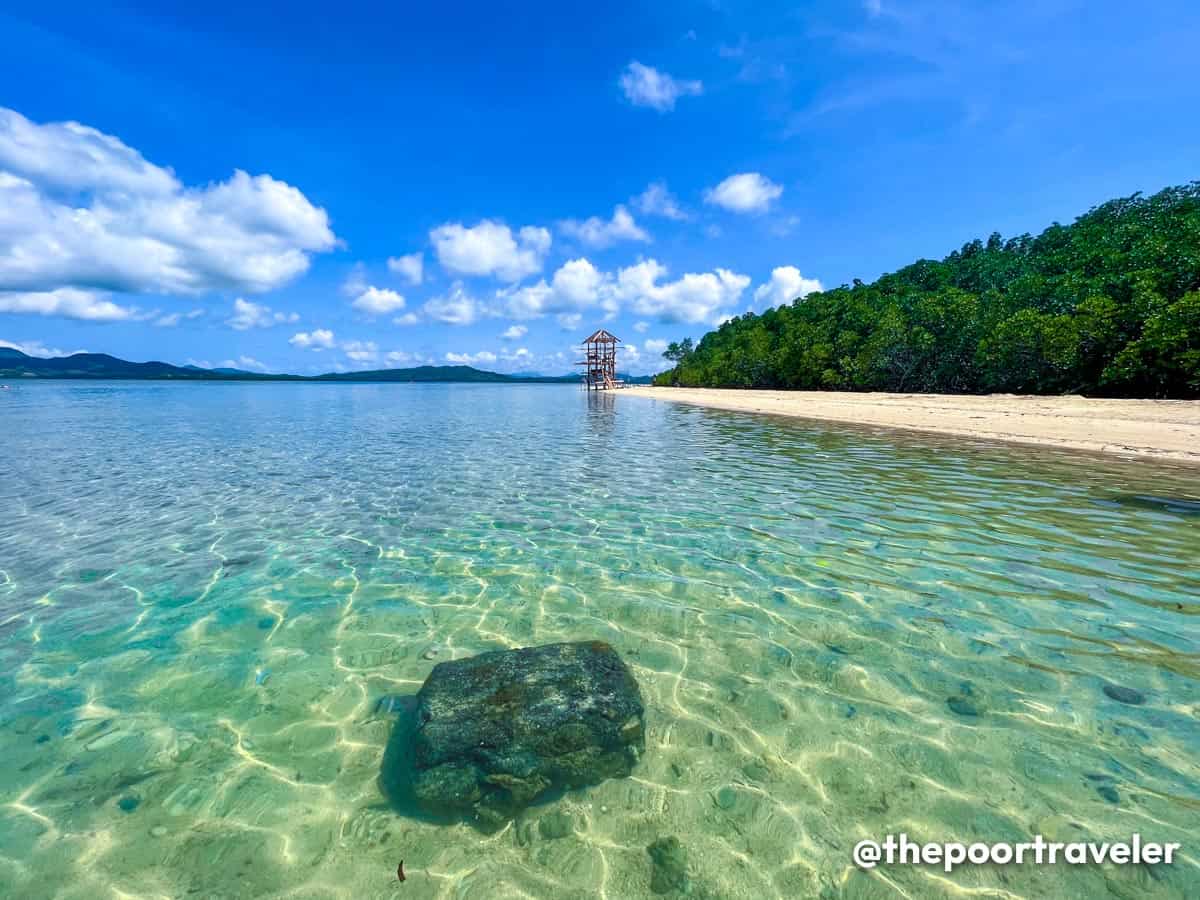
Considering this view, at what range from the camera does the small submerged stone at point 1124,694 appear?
3793mm

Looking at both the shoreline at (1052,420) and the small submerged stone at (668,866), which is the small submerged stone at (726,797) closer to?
the small submerged stone at (668,866)

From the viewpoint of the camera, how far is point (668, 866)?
8.79 ft

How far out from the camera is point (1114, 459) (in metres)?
13.8

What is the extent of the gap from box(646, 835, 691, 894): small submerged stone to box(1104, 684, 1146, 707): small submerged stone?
3795mm

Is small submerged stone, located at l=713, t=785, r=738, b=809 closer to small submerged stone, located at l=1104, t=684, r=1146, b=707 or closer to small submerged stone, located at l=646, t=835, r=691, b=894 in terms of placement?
small submerged stone, located at l=646, t=835, r=691, b=894

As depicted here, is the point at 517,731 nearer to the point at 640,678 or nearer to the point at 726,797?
the point at 640,678

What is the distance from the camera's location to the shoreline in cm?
1541

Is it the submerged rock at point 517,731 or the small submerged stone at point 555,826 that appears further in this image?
the submerged rock at point 517,731

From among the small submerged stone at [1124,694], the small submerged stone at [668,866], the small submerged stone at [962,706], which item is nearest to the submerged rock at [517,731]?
the small submerged stone at [668,866]

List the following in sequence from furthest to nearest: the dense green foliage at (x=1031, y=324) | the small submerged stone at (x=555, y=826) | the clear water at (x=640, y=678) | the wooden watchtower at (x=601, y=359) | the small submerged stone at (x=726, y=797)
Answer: the wooden watchtower at (x=601, y=359) → the dense green foliage at (x=1031, y=324) → the small submerged stone at (x=726, y=797) → the small submerged stone at (x=555, y=826) → the clear water at (x=640, y=678)

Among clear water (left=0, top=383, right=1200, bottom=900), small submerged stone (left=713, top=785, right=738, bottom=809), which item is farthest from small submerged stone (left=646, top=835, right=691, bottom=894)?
small submerged stone (left=713, top=785, right=738, bottom=809)

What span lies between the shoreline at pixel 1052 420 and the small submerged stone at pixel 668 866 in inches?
720

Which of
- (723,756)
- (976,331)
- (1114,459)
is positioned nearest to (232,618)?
(723,756)

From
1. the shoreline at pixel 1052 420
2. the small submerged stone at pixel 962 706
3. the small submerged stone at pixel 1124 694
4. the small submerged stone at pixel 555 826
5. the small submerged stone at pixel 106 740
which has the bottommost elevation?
the small submerged stone at pixel 555 826
